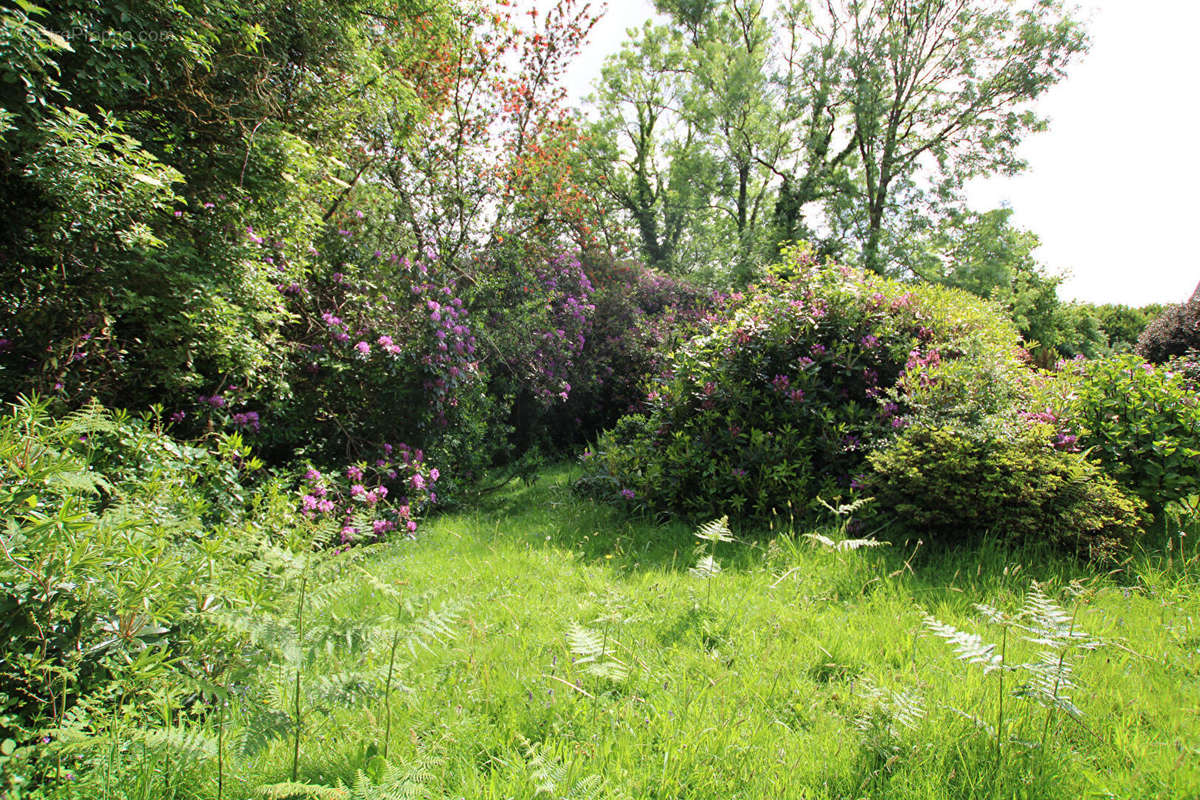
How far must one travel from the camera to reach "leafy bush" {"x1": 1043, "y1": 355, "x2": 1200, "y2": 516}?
12.3 ft

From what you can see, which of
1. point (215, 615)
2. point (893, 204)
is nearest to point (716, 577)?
point (215, 615)

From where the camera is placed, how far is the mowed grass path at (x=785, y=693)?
166 cm

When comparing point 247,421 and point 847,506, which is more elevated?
point 847,506

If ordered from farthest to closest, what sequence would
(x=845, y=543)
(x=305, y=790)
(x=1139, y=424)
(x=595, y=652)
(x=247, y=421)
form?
(x=247, y=421)
(x=1139, y=424)
(x=845, y=543)
(x=595, y=652)
(x=305, y=790)

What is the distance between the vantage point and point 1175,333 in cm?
1043

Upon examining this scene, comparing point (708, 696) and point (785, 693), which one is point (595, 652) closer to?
point (708, 696)

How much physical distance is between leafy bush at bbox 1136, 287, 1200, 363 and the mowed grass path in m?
10.4

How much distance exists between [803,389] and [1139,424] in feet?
7.68

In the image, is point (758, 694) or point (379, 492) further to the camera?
point (379, 492)

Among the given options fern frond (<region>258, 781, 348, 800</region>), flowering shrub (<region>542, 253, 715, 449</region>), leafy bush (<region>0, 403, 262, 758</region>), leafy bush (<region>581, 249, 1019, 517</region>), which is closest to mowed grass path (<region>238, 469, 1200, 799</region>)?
fern frond (<region>258, 781, 348, 800</region>)

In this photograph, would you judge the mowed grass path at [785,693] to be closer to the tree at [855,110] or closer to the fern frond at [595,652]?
the fern frond at [595,652]

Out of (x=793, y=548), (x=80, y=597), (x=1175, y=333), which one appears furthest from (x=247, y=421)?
(x=1175, y=333)

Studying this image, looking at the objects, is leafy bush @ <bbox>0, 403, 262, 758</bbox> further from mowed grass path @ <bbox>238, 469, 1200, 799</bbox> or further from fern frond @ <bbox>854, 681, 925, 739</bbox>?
fern frond @ <bbox>854, 681, 925, 739</bbox>

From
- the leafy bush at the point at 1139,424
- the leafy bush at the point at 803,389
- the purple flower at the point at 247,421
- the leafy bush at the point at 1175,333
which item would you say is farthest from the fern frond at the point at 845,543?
the leafy bush at the point at 1175,333
